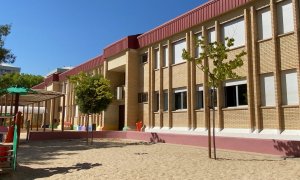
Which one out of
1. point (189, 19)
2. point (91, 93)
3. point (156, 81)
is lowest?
point (91, 93)

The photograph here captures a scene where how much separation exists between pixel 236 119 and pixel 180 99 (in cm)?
584

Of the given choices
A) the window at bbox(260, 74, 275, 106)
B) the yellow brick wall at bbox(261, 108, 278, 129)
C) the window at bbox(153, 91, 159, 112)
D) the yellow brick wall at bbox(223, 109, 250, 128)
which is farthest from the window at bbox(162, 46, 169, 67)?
the yellow brick wall at bbox(261, 108, 278, 129)

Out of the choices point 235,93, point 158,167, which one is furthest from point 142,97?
point 158,167

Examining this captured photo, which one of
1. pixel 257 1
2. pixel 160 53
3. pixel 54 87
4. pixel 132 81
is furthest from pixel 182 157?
pixel 54 87

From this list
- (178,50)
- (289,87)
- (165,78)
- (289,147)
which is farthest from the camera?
(165,78)

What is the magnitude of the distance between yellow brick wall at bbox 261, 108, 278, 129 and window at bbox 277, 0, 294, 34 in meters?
4.12

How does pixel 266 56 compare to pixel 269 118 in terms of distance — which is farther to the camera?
pixel 266 56

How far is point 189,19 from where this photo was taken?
2270 centimetres

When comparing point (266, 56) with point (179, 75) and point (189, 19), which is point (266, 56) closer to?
point (189, 19)

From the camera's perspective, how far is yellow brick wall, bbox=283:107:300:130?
15430mm

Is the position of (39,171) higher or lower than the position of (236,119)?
lower

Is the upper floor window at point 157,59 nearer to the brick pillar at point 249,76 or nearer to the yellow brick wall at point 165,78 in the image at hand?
the yellow brick wall at point 165,78

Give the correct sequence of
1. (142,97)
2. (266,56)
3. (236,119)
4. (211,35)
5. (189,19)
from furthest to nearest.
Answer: (142,97) < (189,19) < (211,35) < (236,119) < (266,56)

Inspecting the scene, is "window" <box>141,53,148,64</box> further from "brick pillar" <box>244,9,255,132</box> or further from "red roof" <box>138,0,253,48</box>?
"brick pillar" <box>244,9,255,132</box>
